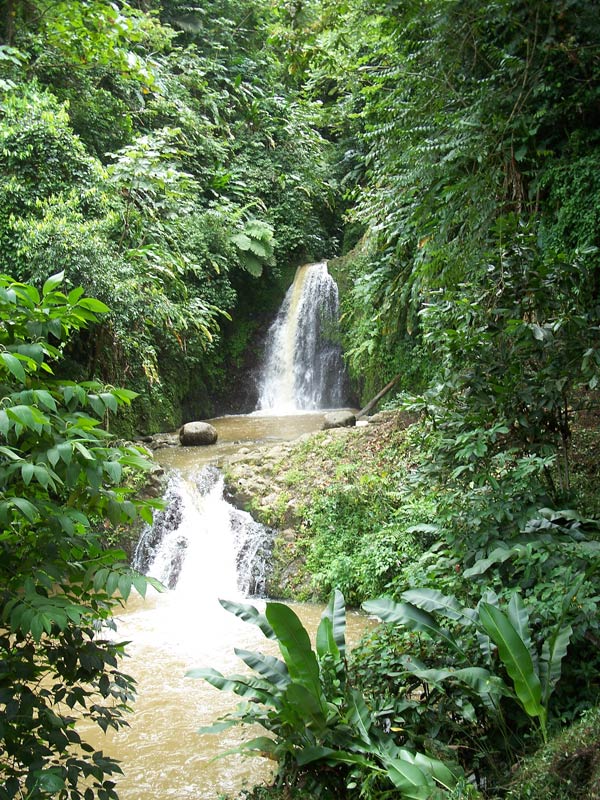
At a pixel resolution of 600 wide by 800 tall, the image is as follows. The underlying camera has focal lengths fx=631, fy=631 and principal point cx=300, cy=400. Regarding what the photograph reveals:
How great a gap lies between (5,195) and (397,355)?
6383 millimetres

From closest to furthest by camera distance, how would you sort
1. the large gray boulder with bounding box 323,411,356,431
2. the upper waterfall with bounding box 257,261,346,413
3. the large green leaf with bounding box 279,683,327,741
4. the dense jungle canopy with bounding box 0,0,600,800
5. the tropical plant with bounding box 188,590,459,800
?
the dense jungle canopy with bounding box 0,0,600,800 → the tropical plant with bounding box 188,590,459,800 → the large green leaf with bounding box 279,683,327,741 → the large gray boulder with bounding box 323,411,356,431 → the upper waterfall with bounding box 257,261,346,413

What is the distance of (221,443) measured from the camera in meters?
11.2

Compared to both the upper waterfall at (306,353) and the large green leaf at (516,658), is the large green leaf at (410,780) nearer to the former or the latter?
the large green leaf at (516,658)

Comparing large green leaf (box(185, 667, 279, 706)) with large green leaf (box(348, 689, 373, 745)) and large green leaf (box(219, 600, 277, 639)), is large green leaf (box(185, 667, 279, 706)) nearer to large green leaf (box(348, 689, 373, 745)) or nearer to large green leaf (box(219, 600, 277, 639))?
large green leaf (box(219, 600, 277, 639))

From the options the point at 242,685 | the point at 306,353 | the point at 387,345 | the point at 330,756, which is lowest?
the point at 330,756

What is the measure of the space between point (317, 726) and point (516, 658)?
93 centimetres

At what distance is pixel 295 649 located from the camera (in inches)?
114

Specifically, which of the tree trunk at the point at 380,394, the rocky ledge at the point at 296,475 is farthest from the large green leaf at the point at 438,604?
the tree trunk at the point at 380,394

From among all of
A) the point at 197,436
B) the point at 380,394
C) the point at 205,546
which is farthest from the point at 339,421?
the point at 205,546

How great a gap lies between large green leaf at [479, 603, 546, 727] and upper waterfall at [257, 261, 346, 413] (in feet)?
39.0

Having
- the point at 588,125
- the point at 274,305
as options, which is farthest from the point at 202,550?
the point at 274,305

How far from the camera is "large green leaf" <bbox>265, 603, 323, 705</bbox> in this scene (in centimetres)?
288

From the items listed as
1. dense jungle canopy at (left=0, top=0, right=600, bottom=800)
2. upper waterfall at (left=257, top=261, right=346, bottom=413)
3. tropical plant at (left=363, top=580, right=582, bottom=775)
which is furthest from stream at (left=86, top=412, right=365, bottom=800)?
upper waterfall at (left=257, top=261, right=346, bottom=413)

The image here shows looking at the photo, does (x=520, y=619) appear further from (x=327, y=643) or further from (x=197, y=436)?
(x=197, y=436)
